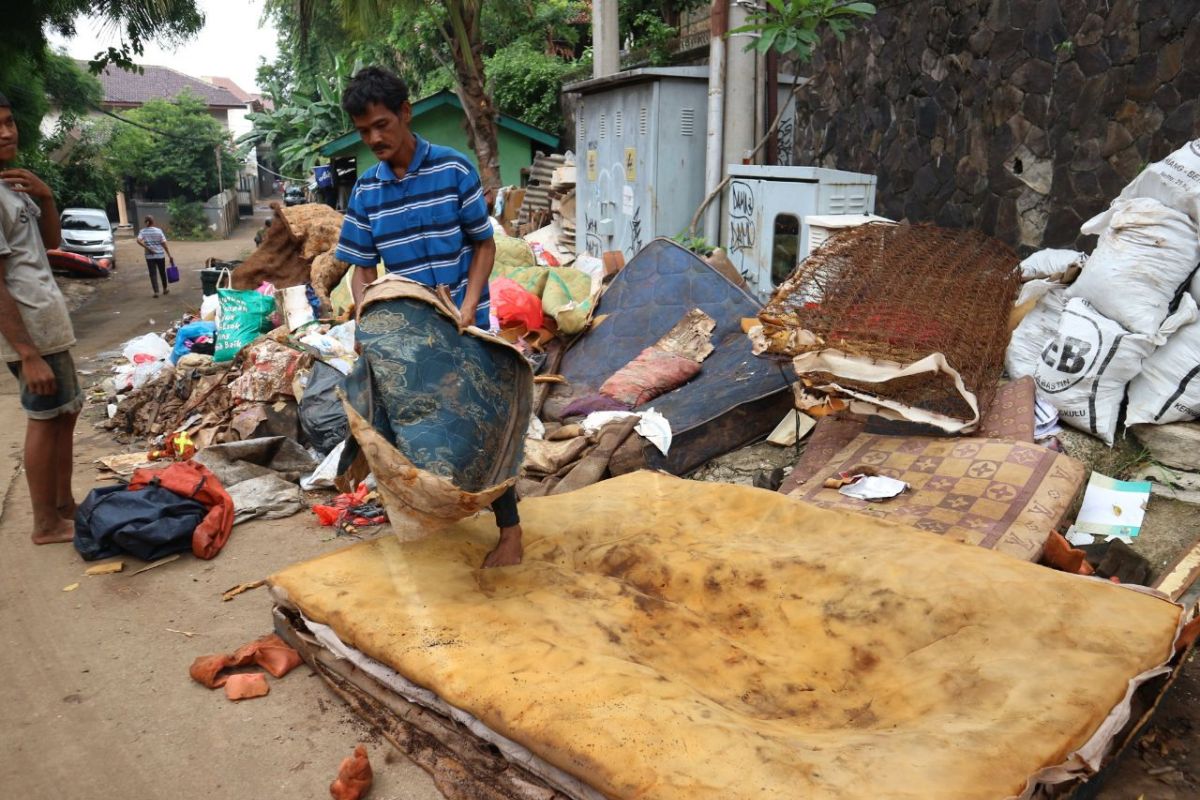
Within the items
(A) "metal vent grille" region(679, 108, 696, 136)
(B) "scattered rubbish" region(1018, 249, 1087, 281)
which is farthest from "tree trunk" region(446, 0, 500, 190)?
(B) "scattered rubbish" region(1018, 249, 1087, 281)

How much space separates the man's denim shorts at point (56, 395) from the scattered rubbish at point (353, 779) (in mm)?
2426

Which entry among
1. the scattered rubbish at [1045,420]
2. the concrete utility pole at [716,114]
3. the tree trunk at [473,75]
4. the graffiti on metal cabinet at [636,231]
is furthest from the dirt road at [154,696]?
the tree trunk at [473,75]

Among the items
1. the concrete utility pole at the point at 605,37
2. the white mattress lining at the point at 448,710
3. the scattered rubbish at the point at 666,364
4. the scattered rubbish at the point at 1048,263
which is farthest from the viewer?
the concrete utility pole at the point at 605,37

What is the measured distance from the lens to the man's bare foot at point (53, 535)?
385 cm

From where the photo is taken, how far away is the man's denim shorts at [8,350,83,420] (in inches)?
146

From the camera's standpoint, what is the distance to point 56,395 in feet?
12.3

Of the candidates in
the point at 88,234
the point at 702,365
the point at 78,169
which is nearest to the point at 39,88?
the point at 88,234

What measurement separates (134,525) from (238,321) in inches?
151

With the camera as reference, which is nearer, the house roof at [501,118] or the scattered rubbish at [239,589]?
the scattered rubbish at [239,589]

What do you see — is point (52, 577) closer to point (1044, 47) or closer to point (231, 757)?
point (231, 757)

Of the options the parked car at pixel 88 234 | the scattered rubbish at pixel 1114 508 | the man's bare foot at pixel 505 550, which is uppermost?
the man's bare foot at pixel 505 550

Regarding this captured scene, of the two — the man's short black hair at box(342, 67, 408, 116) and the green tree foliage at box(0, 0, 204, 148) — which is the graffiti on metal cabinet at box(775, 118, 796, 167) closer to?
the man's short black hair at box(342, 67, 408, 116)

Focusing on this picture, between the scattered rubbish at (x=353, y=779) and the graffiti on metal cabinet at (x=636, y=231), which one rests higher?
the graffiti on metal cabinet at (x=636, y=231)

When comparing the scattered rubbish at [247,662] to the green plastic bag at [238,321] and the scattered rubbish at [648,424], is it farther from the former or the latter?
the green plastic bag at [238,321]
